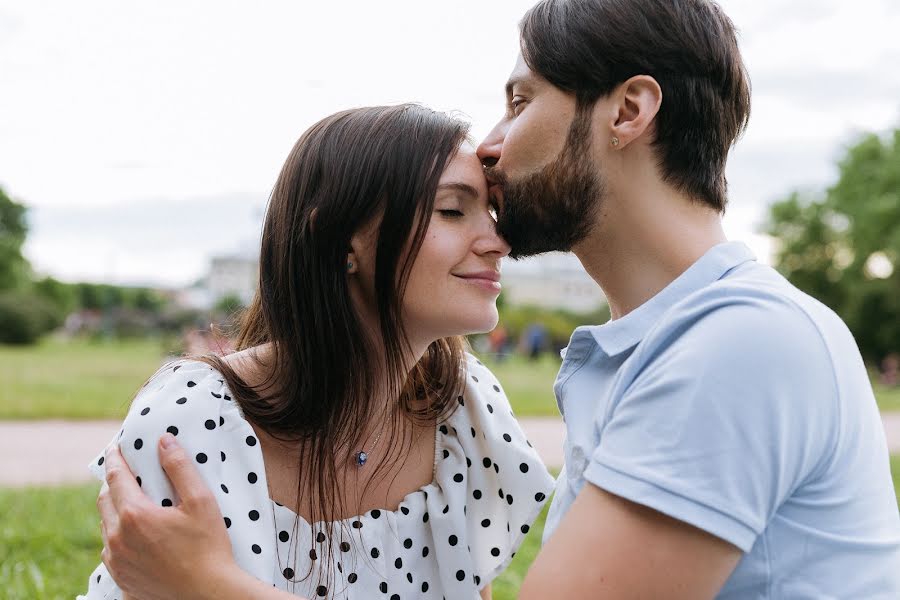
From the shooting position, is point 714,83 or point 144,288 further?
point 144,288

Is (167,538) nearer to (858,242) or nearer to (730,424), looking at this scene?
(730,424)

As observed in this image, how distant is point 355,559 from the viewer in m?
2.64

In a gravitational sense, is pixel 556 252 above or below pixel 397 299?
above

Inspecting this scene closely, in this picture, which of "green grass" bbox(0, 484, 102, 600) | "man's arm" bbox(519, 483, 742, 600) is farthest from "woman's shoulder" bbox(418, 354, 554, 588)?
"green grass" bbox(0, 484, 102, 600)

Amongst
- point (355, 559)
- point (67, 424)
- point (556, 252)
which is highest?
point (556, 252)

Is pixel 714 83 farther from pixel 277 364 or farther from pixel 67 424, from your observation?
pixel 67 424

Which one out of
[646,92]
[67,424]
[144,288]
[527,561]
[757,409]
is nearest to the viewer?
[757,409]

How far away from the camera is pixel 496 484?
2.97 m

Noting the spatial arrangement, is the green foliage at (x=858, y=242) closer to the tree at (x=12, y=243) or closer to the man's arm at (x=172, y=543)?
the man's arm at (x=172, y=543)

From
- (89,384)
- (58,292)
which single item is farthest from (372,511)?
(58,292)

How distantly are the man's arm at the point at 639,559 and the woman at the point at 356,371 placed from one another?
1.03 m

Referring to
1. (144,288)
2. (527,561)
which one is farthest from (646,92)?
(144,288)

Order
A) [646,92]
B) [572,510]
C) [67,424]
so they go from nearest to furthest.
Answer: [572,510], [646,92], [67,424]

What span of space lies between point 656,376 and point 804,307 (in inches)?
12.3
